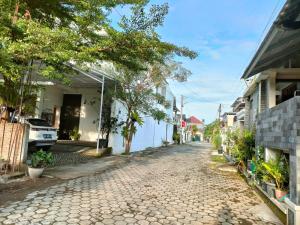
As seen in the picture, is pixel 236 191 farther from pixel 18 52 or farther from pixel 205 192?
pixel 18 52

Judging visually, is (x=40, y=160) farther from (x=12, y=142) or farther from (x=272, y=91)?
(x=272, y=91)

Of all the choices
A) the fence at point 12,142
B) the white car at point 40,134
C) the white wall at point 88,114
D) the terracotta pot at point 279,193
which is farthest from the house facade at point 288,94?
the white wall at point 88,114

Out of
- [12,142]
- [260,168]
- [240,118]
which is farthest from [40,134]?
[240,118]

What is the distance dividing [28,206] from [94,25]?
18.7 ft

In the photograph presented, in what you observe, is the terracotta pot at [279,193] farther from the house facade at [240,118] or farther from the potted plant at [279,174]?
the house facade at [240,118]

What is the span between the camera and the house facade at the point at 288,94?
4.52m

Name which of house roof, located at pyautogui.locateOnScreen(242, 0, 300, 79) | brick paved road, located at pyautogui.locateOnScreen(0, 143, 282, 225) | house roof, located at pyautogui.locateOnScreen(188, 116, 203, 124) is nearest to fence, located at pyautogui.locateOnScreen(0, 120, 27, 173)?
brick paved road, located at pyautogui.locateOnScreen(0, 143, 282, 225)

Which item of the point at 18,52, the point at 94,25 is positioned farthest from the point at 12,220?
the point at 94,25

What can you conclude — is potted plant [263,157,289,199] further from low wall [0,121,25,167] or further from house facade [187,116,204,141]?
house facade [187,116,204,141]

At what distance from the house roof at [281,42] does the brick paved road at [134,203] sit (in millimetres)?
3482

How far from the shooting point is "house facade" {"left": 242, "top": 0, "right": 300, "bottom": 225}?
452 cm

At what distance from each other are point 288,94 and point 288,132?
5.21 m

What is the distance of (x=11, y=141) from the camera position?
8578 mm

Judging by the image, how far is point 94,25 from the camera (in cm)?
872
